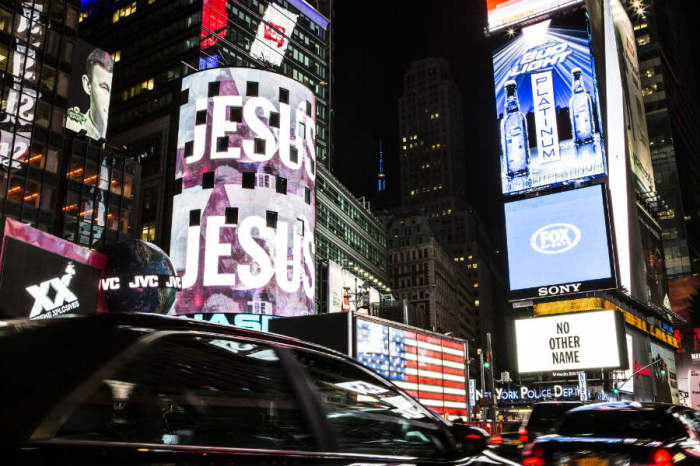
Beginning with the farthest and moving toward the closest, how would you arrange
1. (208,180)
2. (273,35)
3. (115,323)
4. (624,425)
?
(273,35) → (208,180) → (624,425) → (115,323)

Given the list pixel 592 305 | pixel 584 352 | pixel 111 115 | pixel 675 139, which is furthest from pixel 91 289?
pixel 675 139

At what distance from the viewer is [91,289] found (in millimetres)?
19781

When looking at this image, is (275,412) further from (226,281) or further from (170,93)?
(170,93)

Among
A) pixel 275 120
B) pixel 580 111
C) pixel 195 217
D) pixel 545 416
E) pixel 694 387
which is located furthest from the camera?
pixel 694 387

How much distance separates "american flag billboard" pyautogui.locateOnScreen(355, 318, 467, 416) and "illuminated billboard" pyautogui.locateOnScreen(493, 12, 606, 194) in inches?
826

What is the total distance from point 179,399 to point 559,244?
174 ft

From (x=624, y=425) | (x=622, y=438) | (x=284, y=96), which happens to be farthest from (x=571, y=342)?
(x=622, y=438)

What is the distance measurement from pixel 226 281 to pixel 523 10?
4191 centimetres

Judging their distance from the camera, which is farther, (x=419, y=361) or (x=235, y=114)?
(x=235, y=114)

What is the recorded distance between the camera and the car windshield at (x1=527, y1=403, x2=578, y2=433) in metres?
14.6

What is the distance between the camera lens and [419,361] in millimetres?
38562

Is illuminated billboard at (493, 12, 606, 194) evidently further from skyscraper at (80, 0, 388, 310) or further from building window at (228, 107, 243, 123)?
building window at (228, 107, 243, 123)

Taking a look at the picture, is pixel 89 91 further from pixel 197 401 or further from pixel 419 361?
pixel 197 401

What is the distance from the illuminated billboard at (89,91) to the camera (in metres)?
63.9
